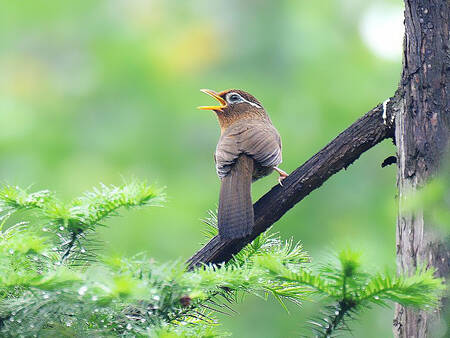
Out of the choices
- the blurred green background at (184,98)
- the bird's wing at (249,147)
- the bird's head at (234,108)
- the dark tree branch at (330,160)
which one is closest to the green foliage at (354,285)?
the dark tree branch at (330,160)

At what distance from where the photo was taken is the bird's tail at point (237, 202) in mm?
3054

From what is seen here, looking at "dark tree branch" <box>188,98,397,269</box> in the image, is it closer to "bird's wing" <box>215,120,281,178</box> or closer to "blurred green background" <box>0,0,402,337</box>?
"bird's wing" <box>215,120,281,178</box>

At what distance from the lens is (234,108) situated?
5344 mm

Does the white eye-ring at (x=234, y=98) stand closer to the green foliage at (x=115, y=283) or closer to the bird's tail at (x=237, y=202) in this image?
the bird's tail at (x=237, y=202)

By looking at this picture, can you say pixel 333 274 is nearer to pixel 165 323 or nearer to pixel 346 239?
pixel 346 239

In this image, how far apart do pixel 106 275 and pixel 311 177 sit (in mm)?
1539

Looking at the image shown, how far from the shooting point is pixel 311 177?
3236 millimetres

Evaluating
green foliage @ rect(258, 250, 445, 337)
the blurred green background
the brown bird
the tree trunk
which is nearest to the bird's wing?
the brown bird

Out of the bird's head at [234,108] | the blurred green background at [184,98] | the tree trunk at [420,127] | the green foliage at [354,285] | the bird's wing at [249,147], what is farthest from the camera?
the blurred green background at [184,98]

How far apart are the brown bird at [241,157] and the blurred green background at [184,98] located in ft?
9.89

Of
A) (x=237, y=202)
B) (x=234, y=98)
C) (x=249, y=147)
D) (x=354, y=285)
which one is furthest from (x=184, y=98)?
(x=354, y=285)

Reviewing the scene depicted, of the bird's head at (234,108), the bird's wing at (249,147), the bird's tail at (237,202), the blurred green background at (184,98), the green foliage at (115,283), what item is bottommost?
the green foliage at (115,283)

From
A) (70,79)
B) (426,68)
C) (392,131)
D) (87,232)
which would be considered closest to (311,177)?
(392,131)

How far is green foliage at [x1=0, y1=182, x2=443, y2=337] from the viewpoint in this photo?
185 cm
